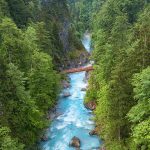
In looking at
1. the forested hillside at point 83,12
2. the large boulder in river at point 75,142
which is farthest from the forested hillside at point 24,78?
the forested hillside at point 83,12

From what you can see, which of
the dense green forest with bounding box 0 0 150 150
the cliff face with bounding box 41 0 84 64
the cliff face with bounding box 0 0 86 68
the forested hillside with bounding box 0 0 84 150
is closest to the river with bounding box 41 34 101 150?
the dense green forest with bounding box 0 0 150 150

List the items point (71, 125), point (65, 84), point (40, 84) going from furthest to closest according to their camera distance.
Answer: point (65, 84), point (71, 125), point (40, 84)

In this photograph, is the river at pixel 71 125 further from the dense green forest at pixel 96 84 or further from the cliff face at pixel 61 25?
the cliff face at pixel 61 25

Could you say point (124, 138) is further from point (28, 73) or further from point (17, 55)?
point (17, 55)

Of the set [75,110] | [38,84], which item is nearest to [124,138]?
[38,84]

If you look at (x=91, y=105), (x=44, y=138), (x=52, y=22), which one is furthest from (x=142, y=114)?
(x=52, y=22)

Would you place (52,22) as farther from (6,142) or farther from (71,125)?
(6,142)

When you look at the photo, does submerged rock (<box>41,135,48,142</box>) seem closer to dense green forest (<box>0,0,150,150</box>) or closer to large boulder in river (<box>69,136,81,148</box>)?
dense green forest (<box>0,0,150,150</box>)
